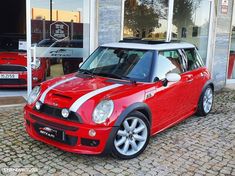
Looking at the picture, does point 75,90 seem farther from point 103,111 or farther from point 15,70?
point 15,70

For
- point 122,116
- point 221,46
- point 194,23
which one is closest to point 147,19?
point 194,23

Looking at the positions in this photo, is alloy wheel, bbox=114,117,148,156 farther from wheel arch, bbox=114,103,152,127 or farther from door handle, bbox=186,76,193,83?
door handle, bbox=186,76,193,83

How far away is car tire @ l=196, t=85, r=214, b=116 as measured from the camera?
5.84 meters

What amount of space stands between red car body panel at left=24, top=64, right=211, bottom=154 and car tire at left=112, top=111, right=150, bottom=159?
0.64 ft

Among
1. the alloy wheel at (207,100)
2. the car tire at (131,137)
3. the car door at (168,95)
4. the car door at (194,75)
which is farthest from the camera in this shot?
the alloy wheel at (207,100)

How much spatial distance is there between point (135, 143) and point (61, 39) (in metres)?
3.52

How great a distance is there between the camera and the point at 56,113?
374 cm

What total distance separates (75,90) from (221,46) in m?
6.21

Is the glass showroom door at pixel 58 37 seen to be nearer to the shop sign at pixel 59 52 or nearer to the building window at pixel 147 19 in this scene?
the shop sign at pixel 59 52

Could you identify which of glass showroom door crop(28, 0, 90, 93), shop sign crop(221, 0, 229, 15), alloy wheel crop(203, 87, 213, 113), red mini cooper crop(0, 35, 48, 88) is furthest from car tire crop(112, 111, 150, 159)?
shop sign crop(221, 0, 229, 15)

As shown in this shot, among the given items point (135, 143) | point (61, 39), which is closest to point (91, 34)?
point (61, 39)

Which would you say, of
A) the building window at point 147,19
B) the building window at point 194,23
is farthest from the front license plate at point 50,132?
the building window at point 194,23

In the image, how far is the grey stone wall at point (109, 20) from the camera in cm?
661

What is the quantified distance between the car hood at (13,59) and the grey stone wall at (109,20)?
6.68 ft
